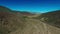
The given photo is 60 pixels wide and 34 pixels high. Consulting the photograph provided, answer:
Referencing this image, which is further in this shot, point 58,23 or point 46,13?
point 46,13

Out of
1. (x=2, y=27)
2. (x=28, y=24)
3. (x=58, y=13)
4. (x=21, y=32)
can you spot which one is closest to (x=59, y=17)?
(x=58, y=13)

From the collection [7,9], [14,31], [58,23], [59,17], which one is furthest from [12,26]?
[59,17]

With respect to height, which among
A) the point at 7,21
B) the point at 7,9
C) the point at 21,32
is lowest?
the point at 21,32

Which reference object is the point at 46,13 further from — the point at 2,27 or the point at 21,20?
the point at 2,27

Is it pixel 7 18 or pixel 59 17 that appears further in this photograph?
pixel 59 17

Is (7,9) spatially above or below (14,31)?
above

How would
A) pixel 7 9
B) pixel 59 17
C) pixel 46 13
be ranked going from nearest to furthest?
pixel 7 9 → pixel 59 17 → pixel 46 13

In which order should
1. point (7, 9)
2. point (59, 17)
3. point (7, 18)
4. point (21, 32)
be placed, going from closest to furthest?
point (21, 32) → point (7, 18) → point (7, 9) → point (59, 17)

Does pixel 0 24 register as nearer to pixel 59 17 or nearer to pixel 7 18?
pixel 7 18

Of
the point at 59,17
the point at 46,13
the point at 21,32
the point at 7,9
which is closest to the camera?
the point at 21,32
